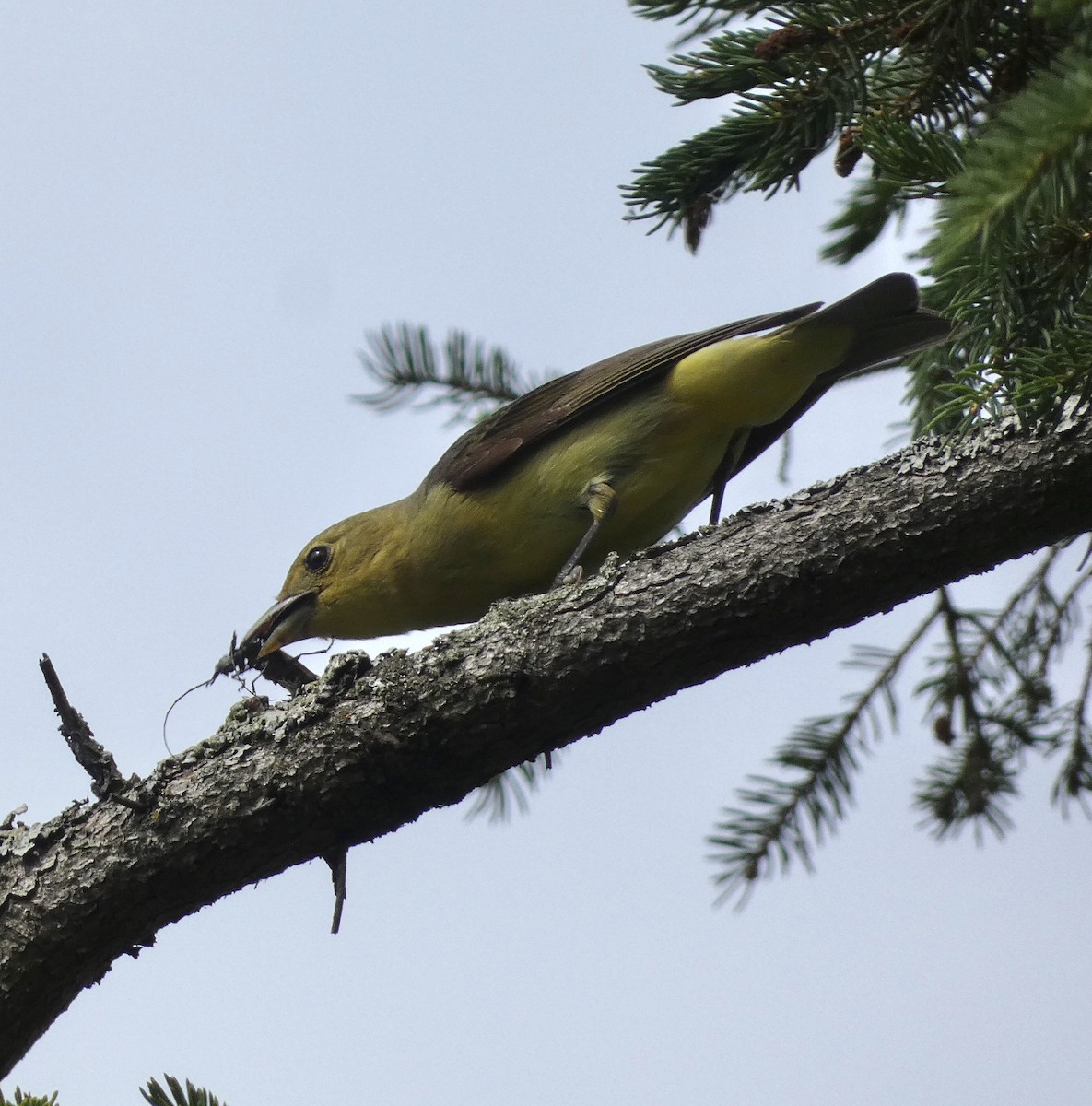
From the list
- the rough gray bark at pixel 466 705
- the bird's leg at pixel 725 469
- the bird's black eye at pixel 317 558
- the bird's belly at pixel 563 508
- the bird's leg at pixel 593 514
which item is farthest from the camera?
the bird's black eye at pixel 317 558

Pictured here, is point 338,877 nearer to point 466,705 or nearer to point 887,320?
point 466,705

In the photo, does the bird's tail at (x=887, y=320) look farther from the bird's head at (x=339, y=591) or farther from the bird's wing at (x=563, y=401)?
the bird's head at (x=339, y=591)

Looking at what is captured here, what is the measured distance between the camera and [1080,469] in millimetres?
2922

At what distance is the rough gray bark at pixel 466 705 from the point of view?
3.11m

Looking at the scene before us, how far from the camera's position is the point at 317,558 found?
18.0 ft

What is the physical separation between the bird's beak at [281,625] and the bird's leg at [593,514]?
1.24 m

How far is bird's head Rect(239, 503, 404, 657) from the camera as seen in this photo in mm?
5215

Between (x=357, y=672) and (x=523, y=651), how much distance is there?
52 centimetres

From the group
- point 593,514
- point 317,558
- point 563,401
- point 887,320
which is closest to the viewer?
point 887,320

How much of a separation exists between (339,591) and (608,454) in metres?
1.38

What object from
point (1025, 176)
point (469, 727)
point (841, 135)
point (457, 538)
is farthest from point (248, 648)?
A: point (1025, 176)

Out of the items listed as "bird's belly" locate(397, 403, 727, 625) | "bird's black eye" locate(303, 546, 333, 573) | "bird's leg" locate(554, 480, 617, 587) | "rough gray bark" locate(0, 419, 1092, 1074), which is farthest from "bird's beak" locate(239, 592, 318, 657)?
"rough gray bark" locate(0, 419, 1092, 1074)

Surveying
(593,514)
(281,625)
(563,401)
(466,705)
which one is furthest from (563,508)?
(466,705)

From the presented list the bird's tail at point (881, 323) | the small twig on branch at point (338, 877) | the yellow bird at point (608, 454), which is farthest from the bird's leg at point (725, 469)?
the small twig on branch at point (338, 877)
